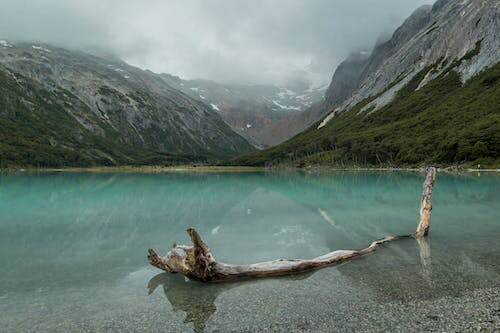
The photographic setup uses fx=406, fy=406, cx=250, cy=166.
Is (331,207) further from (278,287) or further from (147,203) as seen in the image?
(278,287)

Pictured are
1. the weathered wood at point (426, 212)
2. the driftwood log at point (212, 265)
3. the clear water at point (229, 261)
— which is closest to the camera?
the clear water at point (229, 261)

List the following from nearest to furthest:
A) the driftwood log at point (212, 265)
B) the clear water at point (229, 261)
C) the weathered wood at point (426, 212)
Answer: the clear water at point (229, 261) < the driftwood log at point (212, 265) < the weathered wood at point (426, 212)

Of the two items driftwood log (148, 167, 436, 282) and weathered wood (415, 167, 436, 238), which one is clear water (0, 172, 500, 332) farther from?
weathered wood (415, 167, 436, 238)

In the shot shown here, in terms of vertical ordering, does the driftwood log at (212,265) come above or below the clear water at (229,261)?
above

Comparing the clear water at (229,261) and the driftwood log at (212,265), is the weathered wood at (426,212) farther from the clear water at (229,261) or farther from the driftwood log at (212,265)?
the driftwood log at (212,265)

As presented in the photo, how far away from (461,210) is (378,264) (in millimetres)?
27625

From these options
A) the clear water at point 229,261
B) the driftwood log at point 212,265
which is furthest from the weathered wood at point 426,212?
the driftwood log at point 212,265

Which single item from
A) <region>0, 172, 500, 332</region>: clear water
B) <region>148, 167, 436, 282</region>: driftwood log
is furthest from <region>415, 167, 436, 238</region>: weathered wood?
<region>148, 167, 436, 282</region>: driftwood log

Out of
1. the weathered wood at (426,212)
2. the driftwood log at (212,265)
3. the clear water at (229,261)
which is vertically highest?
the weathered wood at (426,212)

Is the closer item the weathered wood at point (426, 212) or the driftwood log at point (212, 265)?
the driftwood log at point (212, 265)

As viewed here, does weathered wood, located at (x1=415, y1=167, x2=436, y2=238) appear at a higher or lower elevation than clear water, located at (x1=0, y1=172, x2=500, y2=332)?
higher

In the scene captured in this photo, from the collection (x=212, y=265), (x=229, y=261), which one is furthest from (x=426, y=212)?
(x=212, y=265)

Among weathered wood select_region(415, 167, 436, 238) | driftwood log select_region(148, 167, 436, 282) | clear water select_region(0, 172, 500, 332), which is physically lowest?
clear water select_region(0, 172, 500, 332)

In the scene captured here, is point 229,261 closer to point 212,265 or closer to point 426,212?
point 212,265
